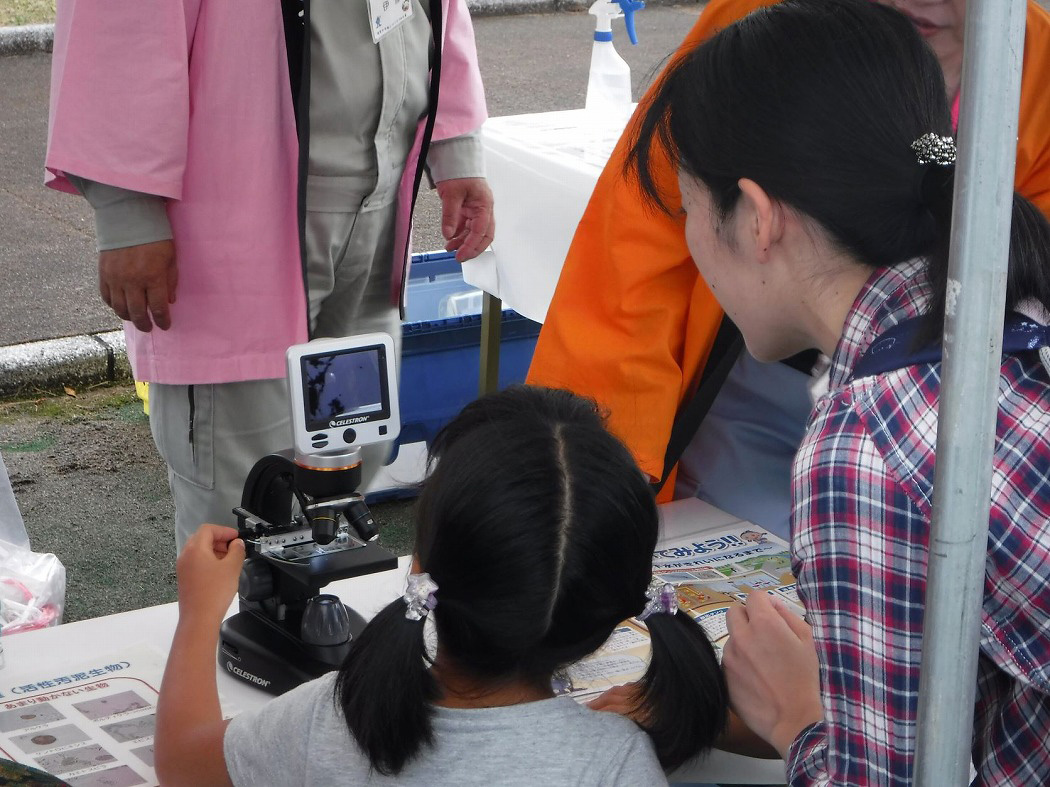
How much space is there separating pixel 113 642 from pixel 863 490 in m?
0.82

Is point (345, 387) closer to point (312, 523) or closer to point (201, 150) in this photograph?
point (312, 523)

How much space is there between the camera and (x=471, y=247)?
2195 millimetres

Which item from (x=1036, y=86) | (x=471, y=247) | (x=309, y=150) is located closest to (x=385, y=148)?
(x=309, y=150)

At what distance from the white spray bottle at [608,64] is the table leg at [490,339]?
58cm

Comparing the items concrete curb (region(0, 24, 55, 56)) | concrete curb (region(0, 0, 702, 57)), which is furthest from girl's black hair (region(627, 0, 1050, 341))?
concrete curb (region(0, 24, 55, 56))

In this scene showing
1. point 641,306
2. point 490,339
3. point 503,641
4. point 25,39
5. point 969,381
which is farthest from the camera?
point 25,39

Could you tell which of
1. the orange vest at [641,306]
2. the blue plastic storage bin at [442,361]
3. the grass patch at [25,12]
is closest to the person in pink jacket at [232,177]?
the orange vest at [641,306]

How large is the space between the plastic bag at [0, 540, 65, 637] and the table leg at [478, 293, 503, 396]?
975 millimetres

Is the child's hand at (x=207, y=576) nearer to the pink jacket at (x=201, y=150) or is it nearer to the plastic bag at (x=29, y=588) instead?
the pink jacket at (x=201, y=150)

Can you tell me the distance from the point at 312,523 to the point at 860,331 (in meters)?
0.53

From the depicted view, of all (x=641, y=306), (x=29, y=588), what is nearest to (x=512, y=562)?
(x=641, y=306)

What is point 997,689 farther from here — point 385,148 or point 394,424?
point 385,148

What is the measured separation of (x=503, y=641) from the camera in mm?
967

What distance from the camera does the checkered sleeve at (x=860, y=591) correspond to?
863 millimetres
